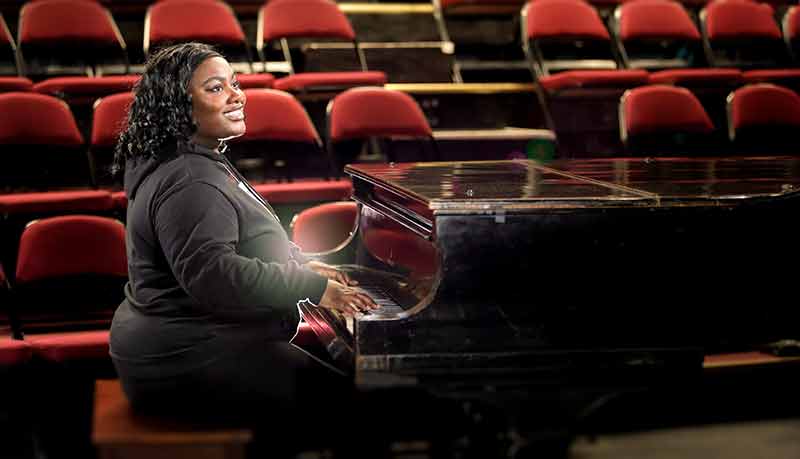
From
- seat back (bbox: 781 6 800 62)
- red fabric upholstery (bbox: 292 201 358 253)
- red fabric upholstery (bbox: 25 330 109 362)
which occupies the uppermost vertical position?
seat back (bbox: 781 6 800 62)

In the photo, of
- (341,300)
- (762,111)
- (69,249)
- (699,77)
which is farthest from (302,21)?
(341,300)

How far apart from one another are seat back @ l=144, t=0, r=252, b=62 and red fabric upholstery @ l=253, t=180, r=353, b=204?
1.33 metres

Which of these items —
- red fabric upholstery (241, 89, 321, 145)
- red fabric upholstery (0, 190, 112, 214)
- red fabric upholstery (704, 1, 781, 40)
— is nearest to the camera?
red fabric upholstery (0, 190, 112, 214)

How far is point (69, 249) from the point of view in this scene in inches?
108

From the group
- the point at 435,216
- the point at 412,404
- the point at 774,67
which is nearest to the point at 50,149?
the point at 412,404

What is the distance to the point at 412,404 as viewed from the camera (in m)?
2.57

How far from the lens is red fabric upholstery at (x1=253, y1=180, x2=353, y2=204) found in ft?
11.5

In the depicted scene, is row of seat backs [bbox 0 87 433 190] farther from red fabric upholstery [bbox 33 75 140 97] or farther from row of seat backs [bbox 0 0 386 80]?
row of seat backs [bbox 0 0 386 80]

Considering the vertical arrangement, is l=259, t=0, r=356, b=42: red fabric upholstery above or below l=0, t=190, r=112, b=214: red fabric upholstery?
above

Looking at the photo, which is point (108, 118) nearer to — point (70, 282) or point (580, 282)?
point (70, 282)

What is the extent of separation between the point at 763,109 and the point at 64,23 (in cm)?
342

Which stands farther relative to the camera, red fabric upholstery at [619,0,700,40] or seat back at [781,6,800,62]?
seat back at [781,6,800,62]

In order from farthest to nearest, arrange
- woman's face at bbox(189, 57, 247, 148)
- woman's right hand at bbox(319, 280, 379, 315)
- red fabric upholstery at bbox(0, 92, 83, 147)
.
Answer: red fabric upholstery at bbox(0, 92, 83, 147)
woman's face at bbox(189, 57, 247, 148)
woman's right hand at bbox(319, 280, 379, 315)

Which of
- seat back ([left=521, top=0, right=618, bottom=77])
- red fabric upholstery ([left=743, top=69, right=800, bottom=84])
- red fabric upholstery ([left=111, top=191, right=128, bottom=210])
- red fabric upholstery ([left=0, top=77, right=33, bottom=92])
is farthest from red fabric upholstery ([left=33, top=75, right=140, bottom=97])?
red fabric upholstery ([left=743, top=69, right=800, bottom=84])
